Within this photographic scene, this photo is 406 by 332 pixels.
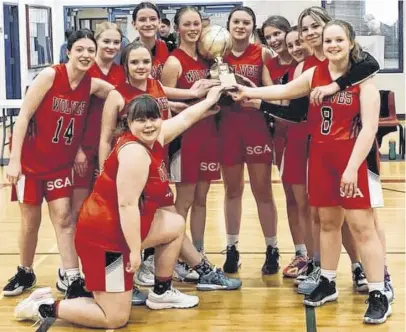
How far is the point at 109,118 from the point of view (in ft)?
12.3

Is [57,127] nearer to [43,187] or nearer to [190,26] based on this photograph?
[43,187]

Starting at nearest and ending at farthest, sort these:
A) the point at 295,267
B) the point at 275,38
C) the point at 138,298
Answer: the point at 138,298
the point at 275,38
the point at 295,267

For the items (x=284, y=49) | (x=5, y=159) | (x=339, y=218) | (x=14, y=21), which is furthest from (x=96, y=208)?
(x=14, y=21)

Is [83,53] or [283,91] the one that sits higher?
[83,53]

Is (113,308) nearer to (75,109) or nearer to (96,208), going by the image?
(96,208)

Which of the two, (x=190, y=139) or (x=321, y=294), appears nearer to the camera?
(x=321, y=294)

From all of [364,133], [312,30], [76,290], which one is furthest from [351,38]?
[76,290]

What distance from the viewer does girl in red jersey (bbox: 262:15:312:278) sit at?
4223 mm

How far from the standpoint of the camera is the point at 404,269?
4.48 metres

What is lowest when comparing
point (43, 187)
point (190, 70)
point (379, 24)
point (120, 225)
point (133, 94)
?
point (120, 225)

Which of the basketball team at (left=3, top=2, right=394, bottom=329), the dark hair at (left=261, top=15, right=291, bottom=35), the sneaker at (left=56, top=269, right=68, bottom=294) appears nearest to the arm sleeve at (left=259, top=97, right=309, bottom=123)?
the basketball team at (left=3, top=2, right=394, bottom=329)

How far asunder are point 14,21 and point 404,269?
37.0 feet

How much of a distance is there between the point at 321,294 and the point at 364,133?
3.07 feet

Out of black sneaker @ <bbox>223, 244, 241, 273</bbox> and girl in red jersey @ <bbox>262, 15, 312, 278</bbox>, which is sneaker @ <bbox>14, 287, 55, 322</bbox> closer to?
black sneaker @ <bbox>223, 244, 241, 273</bbox>
